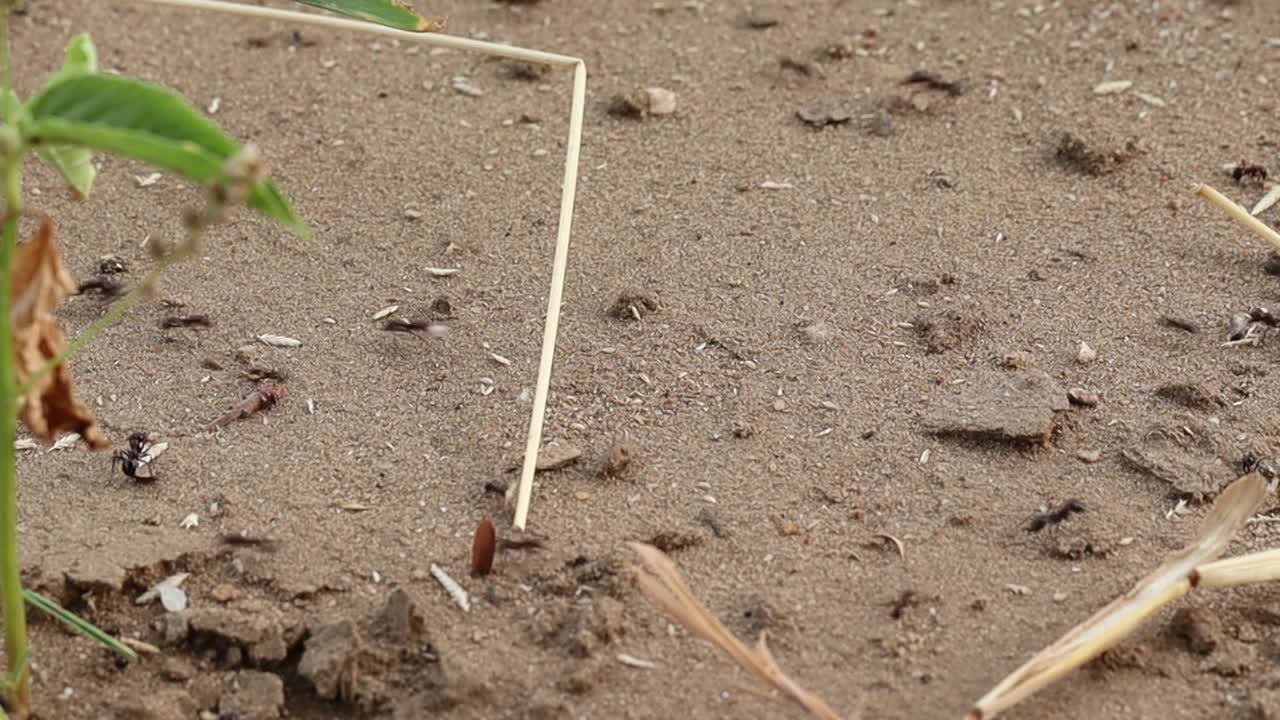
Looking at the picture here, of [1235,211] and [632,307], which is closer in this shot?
[1235,211]

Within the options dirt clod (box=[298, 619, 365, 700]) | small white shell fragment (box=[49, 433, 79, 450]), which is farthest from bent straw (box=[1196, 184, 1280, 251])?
small white shell fragment (box=[49, 433, 79, 450])

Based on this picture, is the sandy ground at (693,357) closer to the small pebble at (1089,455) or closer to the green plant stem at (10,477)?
the small pebble at (1089,455)

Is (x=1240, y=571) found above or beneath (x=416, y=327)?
above

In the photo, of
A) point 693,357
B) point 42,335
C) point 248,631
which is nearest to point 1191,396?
point 693,357

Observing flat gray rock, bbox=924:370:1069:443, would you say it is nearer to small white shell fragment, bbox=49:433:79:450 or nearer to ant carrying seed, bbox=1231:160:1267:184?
ant carrying seed, bbox=1231:160:1267:184

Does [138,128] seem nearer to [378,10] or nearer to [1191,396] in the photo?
[378,10]

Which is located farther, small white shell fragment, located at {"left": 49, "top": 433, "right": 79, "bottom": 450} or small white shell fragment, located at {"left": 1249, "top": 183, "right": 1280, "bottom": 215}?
small white shell fragment, located at {"left": 1249, "top": 183, "right": 1280, "bottom": 215}
